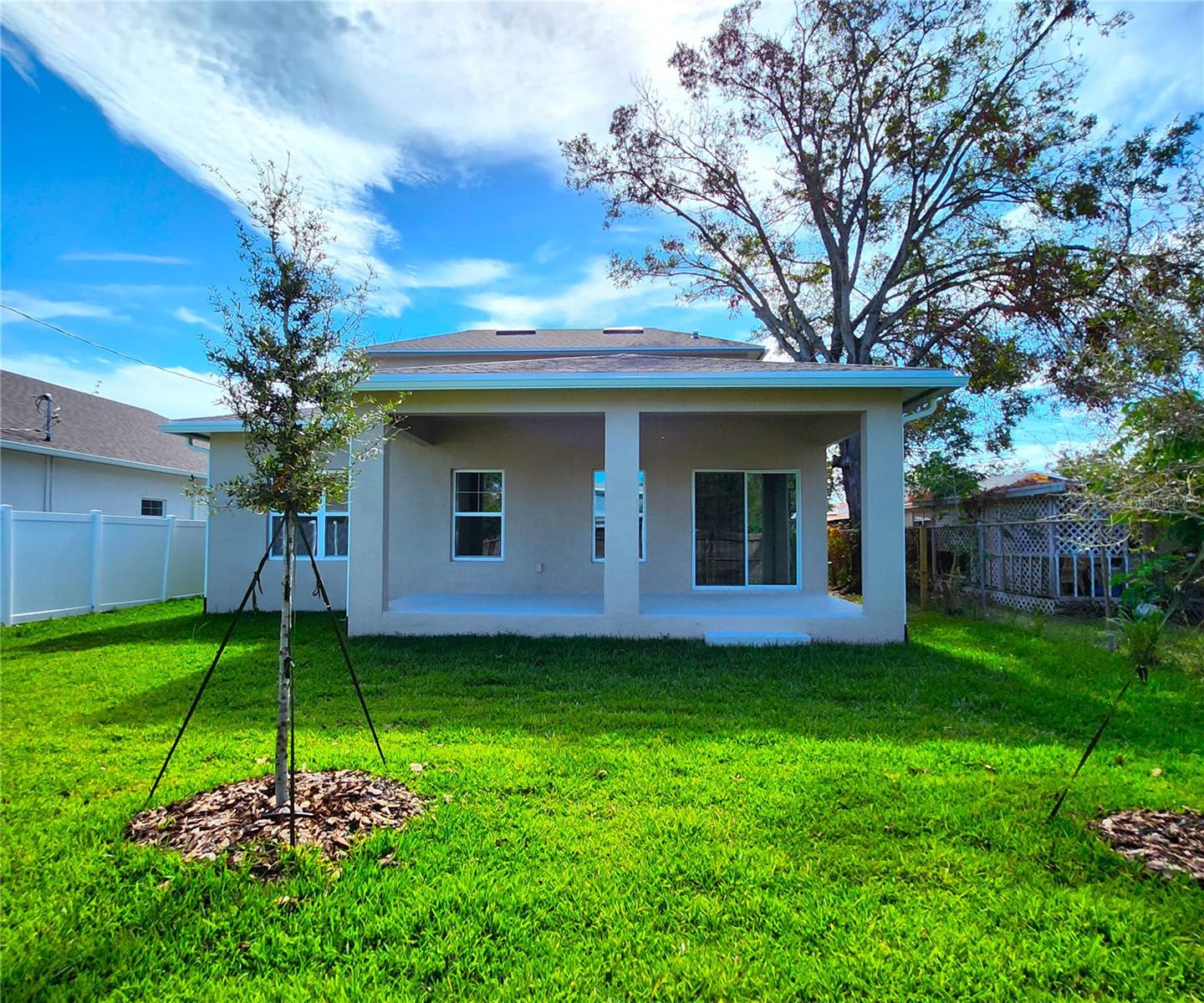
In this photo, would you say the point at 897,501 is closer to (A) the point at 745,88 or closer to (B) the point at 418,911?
(B) the point at 418,911

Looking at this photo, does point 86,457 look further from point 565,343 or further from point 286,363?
point 286,363

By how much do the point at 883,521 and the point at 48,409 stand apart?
18302 millimetres

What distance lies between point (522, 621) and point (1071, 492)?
6.45m

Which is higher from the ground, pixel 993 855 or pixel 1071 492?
pixel 1071 492

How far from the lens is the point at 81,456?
14.1m

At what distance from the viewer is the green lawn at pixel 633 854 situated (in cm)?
233

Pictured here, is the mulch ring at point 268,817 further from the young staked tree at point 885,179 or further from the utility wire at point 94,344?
the young staked tree at point 885,179

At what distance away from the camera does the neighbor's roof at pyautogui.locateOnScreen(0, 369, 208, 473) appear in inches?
532

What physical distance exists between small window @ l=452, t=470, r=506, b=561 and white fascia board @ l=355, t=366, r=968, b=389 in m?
3.28

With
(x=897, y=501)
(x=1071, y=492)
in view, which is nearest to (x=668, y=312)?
(x=897, y=501)

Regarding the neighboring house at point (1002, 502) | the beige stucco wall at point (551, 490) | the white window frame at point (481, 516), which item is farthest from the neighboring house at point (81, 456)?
the neighboring house at point (1002, 502)

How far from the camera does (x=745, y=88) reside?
17.4 metres

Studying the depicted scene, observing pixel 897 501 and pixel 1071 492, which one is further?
pixel 897 501

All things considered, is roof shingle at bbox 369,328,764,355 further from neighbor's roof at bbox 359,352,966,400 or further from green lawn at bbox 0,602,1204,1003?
green lawn at bbox 0,602,1204,1003
